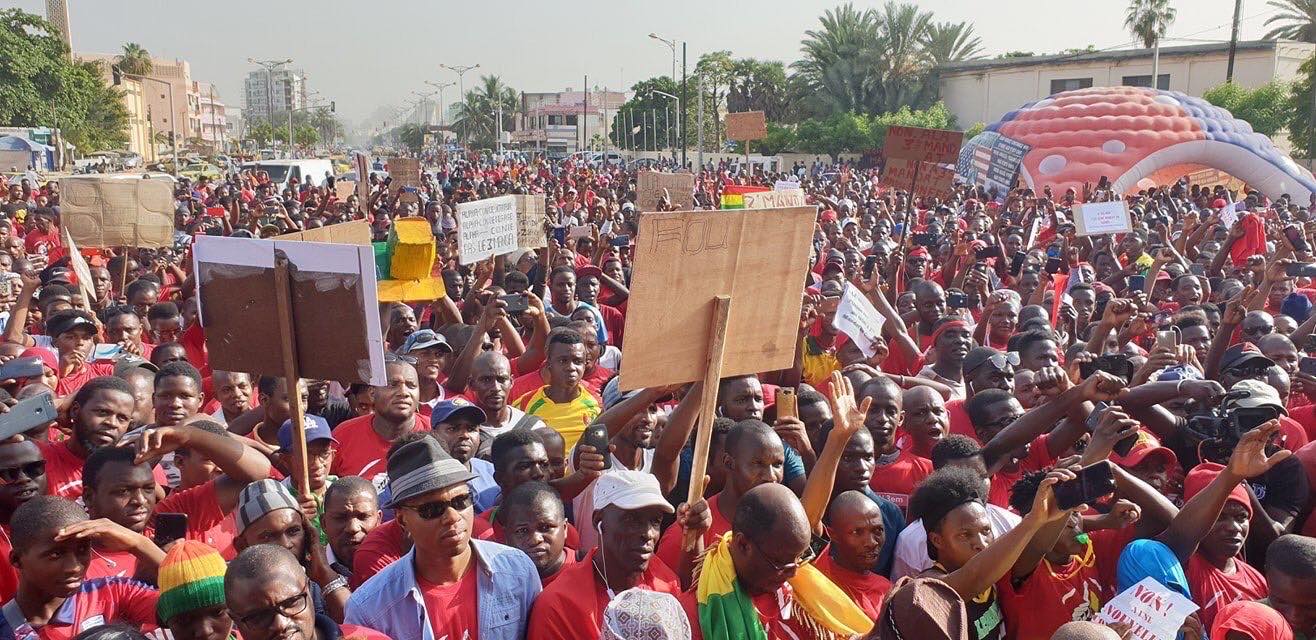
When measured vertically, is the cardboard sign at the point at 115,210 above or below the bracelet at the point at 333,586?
above

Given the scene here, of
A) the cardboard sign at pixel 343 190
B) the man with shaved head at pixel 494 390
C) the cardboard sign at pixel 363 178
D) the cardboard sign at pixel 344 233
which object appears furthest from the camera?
the cardboard sign at pixel 343 190

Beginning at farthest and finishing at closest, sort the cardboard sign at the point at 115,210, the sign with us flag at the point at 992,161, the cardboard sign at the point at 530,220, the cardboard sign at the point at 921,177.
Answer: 1. the sign with us flag at the point at 992,161
2. the cardboard sign at the point at 921,177
3. the cardboard sign at the point at 530,220
4. the cardboard sign at the point at 115,210

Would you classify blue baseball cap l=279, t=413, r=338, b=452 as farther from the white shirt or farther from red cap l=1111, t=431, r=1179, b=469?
red cap l=1111, t=431, r=1179, b=469

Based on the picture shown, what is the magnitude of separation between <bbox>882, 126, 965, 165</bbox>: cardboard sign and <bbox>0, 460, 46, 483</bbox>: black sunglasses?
1044 centimetres

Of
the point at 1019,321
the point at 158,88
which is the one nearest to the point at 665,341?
the point at 1019,321

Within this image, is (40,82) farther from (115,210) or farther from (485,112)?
(485,112)

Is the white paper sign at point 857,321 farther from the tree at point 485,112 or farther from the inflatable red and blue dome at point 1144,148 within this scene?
the tree at point 485,112

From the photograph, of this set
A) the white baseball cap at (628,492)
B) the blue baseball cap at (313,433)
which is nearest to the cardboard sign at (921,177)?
the blue baseball cap at (313,433)

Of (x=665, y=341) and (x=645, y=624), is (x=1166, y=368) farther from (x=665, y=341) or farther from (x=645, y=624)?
(x=645, y=624)

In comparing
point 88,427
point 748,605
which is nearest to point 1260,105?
point 748,605

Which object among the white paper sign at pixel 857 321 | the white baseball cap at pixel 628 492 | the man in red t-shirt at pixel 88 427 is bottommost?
the man in red t-shirt at pixel 88 427

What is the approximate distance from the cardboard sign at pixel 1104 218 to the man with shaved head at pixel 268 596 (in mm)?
10867

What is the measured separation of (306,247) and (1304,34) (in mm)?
52397

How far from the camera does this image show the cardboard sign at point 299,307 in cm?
383
